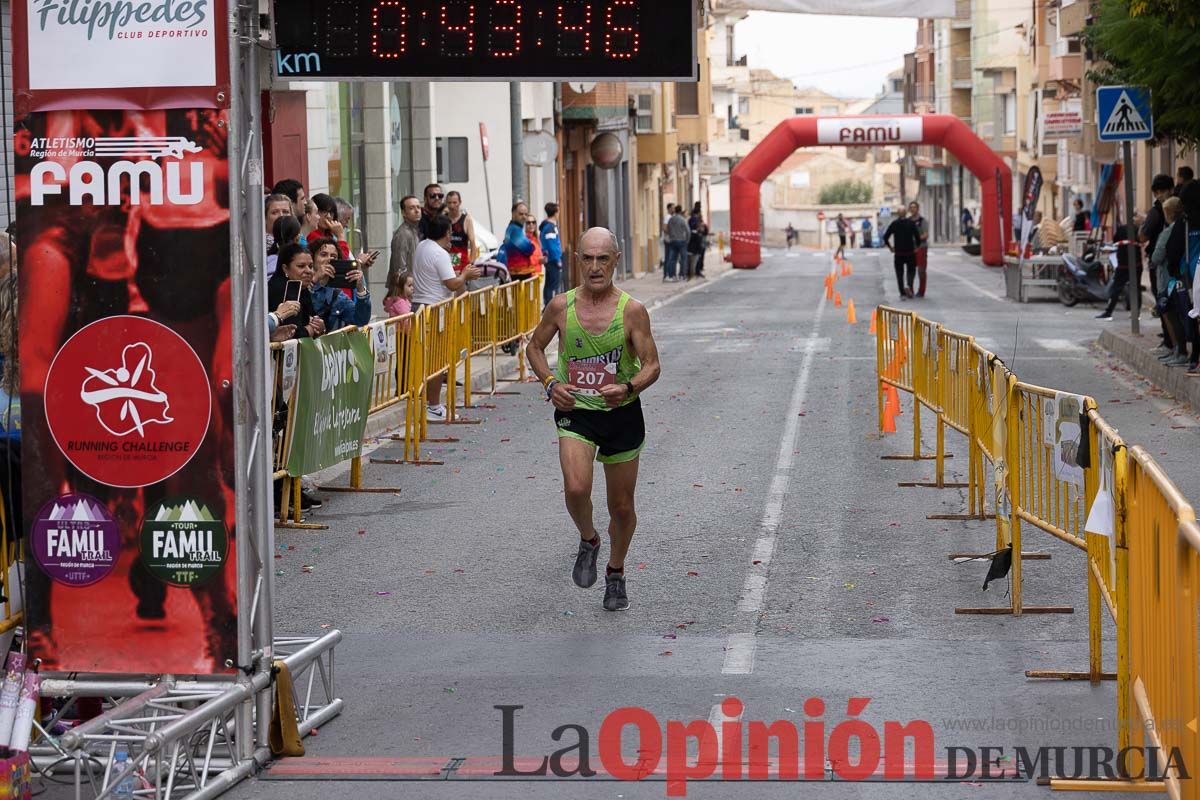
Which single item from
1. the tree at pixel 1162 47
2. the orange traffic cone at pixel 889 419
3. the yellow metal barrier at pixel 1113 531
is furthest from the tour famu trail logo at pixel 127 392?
the tree at pixel 1162 47

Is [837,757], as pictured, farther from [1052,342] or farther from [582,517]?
[1052,342]

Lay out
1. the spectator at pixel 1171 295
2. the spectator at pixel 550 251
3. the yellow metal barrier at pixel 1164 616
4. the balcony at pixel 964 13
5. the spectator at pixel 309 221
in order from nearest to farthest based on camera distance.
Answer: the yellow metal barrier at pixel 1164 616, the spectator at pixel 309 221, the spectator at pixel 1171 295, the spectator at pixel 550 251, the balcony at pixel 964 13

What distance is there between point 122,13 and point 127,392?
132 centimetres

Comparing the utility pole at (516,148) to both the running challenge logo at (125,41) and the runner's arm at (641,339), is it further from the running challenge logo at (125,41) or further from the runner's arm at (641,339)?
the running challenge logo at (125,41)

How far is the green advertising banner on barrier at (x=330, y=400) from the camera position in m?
Result: 11.7

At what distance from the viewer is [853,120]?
2029 inches

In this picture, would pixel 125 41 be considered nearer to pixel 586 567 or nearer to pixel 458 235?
pixel 586 567

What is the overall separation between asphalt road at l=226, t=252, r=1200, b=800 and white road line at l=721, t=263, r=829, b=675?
1.1 inches

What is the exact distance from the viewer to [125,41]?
20.9ft

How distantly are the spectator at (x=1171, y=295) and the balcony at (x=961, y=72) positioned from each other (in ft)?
250

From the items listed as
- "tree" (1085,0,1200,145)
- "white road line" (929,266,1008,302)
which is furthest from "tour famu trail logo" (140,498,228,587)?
"white road line" (929,266,1008,302)

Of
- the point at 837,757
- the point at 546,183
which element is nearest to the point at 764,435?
the point at 837,757

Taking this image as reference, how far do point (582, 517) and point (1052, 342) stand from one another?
17293 mm

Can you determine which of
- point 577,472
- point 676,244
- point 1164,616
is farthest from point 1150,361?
point 676,244
